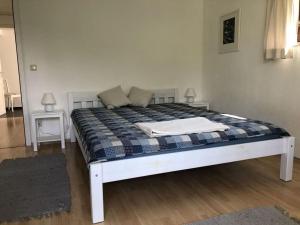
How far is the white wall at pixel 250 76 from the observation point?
322cm

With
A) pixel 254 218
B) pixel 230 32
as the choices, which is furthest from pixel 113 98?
pixel 254 218

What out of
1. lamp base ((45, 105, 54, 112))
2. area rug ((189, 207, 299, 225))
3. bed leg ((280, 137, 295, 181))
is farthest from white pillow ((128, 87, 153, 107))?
area rug ((189, 207, 299, 225))

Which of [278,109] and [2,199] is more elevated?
[278,109]

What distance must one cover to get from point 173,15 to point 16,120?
4.43 meters

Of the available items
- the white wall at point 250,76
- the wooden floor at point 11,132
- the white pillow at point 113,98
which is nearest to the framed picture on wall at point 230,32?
the white wall at point 250,76

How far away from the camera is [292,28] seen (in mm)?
3023

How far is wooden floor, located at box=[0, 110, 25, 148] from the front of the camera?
4.27m

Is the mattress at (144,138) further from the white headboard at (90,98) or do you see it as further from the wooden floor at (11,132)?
the wooden floor at (11,132)

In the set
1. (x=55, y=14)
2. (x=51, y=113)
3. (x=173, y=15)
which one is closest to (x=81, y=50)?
(x=55, y=14)

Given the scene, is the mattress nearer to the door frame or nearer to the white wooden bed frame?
the white wooden bed frame

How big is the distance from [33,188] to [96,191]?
0.94 m

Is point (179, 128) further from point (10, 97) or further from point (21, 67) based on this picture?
point (10, 97)

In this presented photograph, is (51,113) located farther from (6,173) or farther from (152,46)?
(152,46)

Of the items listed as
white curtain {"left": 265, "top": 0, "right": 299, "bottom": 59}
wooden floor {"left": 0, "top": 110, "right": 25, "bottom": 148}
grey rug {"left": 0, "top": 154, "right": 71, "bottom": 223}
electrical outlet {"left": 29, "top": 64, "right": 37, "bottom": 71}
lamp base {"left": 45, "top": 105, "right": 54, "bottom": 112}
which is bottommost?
grey rug {"left": 0, "top": 154, "right": 71, "bottom": 223}
